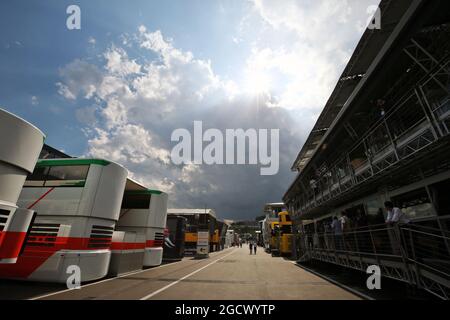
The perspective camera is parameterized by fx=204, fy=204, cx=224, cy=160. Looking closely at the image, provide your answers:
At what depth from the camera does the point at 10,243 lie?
13.5 feet

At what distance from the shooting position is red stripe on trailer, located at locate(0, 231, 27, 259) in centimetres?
398

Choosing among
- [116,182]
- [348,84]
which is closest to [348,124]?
[348,84]

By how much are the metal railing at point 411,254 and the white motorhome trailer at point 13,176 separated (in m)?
8.04

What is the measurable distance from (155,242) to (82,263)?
6.11 metres

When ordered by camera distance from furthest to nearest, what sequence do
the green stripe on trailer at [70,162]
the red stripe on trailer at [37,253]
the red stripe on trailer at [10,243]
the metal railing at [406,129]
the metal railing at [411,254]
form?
the green stripe on trailer at [70,162] → the red stripe on trailer at [37,253] → the metal railing at [406,129] → the metal railing at [411,254] → the red stripe on trailer at [10,243]

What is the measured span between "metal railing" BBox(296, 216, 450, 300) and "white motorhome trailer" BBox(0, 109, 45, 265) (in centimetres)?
804

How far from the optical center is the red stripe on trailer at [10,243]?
13.0 feet

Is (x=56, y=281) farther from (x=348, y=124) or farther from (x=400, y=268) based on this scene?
(x=348, y=124)

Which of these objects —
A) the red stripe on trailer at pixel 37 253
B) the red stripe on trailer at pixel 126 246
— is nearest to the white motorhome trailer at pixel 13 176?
the red stripe on trailer at pixel 37 253

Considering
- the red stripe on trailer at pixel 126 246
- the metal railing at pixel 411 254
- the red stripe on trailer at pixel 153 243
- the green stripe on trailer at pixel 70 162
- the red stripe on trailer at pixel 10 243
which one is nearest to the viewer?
the red stripe on trailer at pixel 10 243

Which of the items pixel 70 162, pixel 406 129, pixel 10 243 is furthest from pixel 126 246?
pixel 406 129

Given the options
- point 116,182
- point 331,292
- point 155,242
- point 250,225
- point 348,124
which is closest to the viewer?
point 331,292

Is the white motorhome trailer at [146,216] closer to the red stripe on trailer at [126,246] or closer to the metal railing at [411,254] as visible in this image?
the red stripe on trailer at [126,246]

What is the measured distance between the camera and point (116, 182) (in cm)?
888
